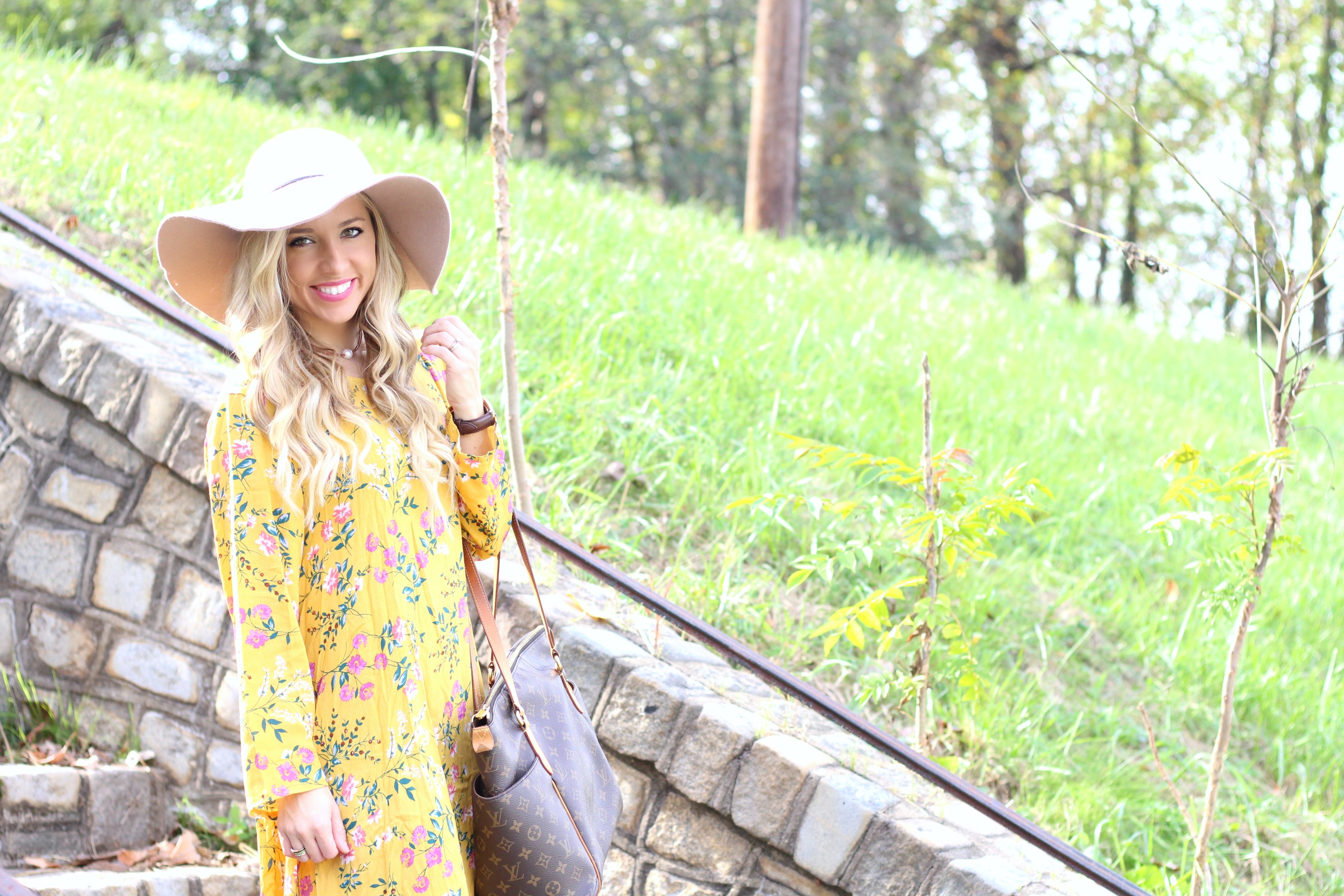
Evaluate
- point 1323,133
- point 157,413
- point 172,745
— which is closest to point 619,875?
point 172,745

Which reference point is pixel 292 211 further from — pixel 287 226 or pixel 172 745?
pixel 172 745

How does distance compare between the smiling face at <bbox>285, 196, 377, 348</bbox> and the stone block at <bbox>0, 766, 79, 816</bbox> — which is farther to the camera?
the stone block at <bbox>0, 766, 79, 816</bbox>

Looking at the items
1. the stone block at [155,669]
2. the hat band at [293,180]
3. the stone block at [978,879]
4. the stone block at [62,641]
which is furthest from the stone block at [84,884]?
the stone block at [978,879]

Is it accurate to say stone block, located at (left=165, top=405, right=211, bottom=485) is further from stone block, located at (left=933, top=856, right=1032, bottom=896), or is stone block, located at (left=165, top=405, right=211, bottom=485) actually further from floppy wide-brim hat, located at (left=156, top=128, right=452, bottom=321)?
stone block, located at (left=933, top=856, right=1032, bottom=896)

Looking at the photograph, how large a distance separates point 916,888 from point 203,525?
187 cm

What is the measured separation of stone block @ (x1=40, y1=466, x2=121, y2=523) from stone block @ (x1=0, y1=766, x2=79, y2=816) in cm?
63

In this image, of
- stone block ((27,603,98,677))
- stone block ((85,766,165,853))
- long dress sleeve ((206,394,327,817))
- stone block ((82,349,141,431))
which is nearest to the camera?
long dress sleeve ((206,394,327,817))

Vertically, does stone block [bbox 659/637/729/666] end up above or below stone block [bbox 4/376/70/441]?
below

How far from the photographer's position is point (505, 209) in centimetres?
278

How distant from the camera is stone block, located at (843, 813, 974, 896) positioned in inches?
80.8

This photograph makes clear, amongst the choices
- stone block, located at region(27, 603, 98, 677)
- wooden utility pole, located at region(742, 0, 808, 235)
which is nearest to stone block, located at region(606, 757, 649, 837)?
stone block, located at region(27, 603, 98, 677)

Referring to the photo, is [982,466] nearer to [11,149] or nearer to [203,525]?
[203,525]

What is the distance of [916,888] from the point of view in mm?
2061

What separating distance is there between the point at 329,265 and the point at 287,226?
0.38 feet
